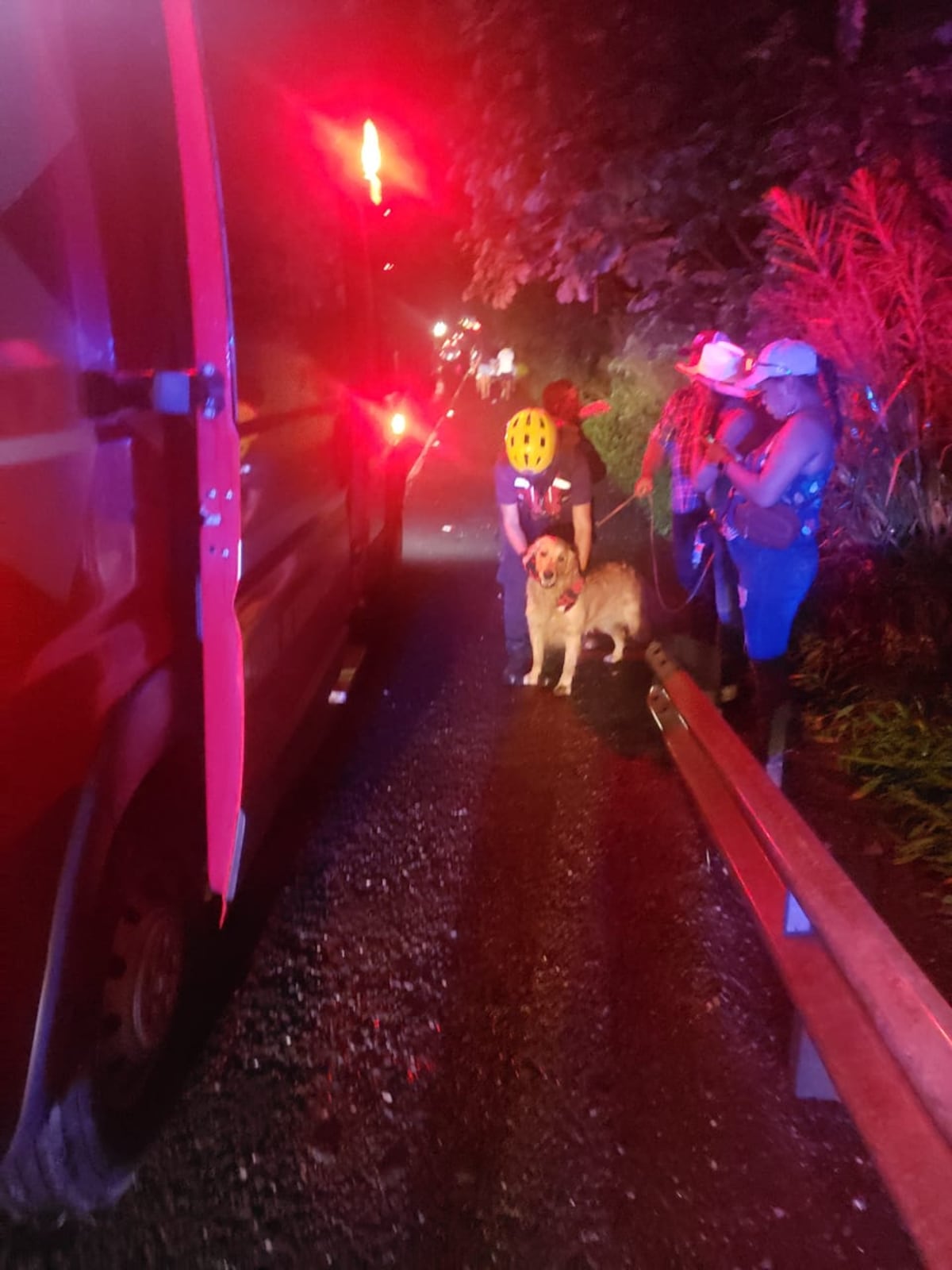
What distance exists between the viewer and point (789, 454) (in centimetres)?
419

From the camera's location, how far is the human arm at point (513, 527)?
19.0ft

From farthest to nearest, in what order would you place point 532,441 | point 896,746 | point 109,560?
point 532,441 < point 896,746 < point 109,560

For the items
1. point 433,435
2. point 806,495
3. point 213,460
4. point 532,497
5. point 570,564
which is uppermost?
point 213,460

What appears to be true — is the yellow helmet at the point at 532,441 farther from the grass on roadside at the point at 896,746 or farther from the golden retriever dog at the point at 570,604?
the grass on roadside at the point at 896,746

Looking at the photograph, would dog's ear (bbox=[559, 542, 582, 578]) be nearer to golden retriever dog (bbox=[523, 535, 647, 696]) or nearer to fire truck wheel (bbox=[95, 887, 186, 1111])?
golden retriever dog (bbox=[523, 535, 647, 696])

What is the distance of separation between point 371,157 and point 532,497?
6.66 feet

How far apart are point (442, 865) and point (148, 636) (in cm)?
208

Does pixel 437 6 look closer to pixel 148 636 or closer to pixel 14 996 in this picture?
pixel 148 636

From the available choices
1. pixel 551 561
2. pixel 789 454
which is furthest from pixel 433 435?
pixel 789 454

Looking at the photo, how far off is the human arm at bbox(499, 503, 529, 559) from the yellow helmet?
1.11 feet

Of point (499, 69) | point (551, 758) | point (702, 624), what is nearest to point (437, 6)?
point (499, 69)

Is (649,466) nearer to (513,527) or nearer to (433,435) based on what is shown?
(513,527)

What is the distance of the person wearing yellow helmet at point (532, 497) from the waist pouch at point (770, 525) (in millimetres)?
1279

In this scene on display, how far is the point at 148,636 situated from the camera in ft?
7.77
